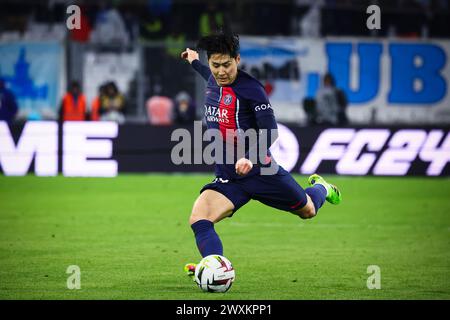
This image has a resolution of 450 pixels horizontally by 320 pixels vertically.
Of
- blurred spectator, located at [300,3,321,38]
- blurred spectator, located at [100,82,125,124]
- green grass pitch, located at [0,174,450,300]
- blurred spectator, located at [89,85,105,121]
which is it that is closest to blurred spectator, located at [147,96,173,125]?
blurred spectator, located at [100,82,125,124]

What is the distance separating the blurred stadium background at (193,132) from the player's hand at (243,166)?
103cm

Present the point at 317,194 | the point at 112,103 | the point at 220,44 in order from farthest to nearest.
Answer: the point at 112,103 → the point at 317,194 → the point at 220,44

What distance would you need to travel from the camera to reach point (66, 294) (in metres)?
8.45

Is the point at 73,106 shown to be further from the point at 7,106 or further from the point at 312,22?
the point at 312,22

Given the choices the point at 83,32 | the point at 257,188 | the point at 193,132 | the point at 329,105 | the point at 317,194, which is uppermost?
the point at 83,32

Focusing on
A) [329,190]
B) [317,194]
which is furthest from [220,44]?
[329,190]

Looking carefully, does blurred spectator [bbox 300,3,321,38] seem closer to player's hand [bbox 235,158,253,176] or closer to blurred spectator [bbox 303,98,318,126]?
blurred spectator [bbox 303,98,318,126]

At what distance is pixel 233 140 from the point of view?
29.5 ft

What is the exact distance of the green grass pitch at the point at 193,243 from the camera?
8.95 metres

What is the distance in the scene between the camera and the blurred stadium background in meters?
10.3

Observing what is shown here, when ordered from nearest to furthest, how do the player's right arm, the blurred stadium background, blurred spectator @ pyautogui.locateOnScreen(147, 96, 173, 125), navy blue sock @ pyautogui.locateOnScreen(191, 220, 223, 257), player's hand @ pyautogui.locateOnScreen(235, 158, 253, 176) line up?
player's hand @ pyautogui.locateOnScreen(235, 158, 253, 176) < navy blue sock @ pyautogui.locateOnScreen(191, 220, 223, 257) < the player's right arm < the blurred stadium background < blurred spectator @ pyautogui.locateOnScreen(147, 96, 173, 125)

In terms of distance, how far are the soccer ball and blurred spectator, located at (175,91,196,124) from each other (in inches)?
563

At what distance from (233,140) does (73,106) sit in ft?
45.9

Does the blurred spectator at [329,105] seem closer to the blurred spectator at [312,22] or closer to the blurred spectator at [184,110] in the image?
the blurred spectator at [184,110]
